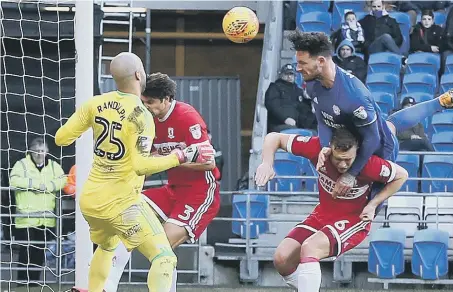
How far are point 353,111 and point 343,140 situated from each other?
0.66 feet

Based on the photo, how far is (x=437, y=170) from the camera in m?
12.6

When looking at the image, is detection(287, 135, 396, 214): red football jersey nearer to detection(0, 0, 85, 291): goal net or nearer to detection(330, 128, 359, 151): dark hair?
detection(330, 128, 359, 151): dark hair

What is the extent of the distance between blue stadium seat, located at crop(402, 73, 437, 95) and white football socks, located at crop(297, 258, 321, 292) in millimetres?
6741

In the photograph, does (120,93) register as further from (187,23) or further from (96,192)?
(187,23)

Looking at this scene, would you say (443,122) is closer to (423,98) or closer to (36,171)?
(423,98)

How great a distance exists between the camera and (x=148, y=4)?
16.0 m

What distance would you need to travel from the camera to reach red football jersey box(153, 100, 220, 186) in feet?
27.3

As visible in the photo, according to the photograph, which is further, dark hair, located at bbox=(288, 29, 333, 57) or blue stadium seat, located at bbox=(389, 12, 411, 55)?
blue stadium seat, located at bbox=(389, 12, 411, 55)

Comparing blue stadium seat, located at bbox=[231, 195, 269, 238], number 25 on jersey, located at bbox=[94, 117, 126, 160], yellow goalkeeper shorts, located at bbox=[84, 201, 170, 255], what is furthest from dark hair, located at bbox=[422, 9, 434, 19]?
number 25 on jersey, located at bbox=[94, 117, 126, 160]

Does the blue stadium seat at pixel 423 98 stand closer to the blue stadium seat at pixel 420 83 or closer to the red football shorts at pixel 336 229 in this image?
the blue stadium seat at pixel 420 83

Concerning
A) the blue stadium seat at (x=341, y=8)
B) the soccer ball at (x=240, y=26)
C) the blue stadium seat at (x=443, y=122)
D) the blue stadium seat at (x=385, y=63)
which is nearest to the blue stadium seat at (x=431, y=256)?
the blue stadium seat at (x=443, y=122)

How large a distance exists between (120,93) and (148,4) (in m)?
8.80

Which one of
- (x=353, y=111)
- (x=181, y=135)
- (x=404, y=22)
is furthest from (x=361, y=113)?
(x=404, y=22)

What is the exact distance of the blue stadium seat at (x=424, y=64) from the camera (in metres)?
14.2
